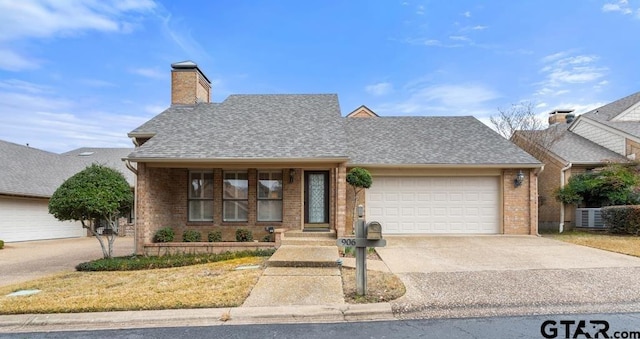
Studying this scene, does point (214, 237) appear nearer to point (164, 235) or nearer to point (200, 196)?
point (164, 235)

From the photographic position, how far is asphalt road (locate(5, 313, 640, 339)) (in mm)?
4438

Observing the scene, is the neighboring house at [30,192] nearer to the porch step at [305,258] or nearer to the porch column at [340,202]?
the porch step at [305,258]

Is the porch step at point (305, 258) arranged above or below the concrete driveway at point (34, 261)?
above

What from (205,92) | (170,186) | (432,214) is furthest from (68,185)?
(432,214)

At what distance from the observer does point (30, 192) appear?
17141mm

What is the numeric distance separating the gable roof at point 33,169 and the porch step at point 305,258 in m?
10.2

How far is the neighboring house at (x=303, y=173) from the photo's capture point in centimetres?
1105

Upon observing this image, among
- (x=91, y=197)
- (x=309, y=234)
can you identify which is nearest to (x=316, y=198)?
(x=309, y=234)

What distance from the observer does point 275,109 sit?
14.5 meters

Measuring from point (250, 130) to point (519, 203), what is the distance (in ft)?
32.0

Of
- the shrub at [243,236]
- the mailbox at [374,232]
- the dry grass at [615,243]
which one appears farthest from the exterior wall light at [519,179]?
the mailbox at [374,232]

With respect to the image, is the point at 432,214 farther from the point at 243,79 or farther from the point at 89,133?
the point at 89,133

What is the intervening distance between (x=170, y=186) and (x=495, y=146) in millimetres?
11833

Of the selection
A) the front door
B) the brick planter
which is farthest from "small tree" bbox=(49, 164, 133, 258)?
the front door
